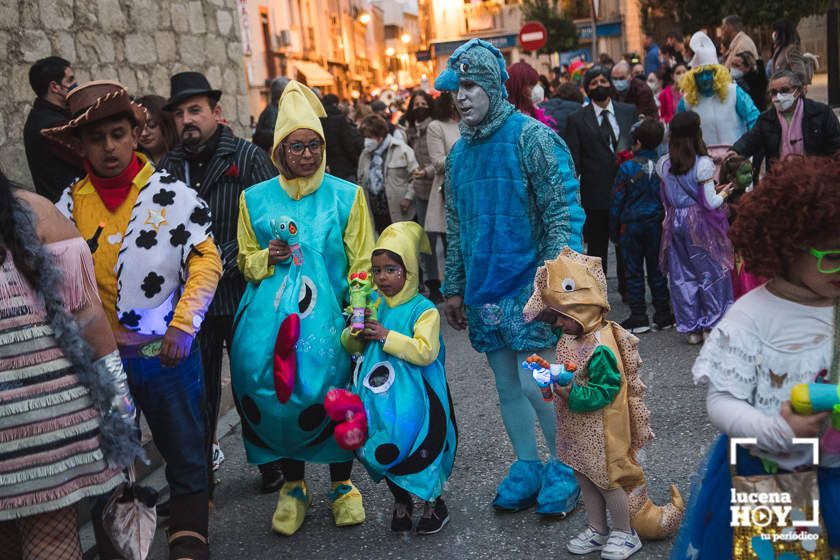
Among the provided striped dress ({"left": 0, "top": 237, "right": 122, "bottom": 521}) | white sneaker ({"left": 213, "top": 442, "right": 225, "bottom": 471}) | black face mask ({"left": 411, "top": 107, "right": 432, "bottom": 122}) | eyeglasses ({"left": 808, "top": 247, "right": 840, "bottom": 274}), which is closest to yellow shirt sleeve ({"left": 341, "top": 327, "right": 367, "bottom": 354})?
striped dress ({"left": 0, "top": 237, "right": 122, "bottom": 521})

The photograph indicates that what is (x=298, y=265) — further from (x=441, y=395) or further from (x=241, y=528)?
(x=241, y=528)

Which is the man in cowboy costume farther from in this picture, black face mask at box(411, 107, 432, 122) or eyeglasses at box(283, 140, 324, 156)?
black face mask at box(411, 107, 432, 122)

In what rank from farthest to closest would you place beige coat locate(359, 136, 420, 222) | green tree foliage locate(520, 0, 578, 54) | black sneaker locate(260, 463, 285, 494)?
green tree foliage locate(520, 0, 578, 54), beige coat locate(359, 136, 420, 222), black sneaker locate(260, 463, 285, 494)

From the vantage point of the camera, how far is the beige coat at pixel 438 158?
8.95m

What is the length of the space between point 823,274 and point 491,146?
201cm

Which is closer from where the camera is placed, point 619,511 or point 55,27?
point 619,511

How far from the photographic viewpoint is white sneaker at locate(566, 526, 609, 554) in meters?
3.91

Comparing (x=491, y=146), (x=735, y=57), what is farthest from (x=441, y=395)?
(x=735, y=57)

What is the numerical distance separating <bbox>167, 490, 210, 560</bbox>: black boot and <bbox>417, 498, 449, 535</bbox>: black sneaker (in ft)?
3.13

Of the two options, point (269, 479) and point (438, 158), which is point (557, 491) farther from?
point (438, 158)

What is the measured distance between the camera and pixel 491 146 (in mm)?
4293

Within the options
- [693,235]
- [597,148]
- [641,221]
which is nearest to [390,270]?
[693,235]

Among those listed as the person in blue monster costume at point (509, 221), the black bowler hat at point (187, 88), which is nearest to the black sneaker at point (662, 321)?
the person in blue monster costume at point (509, 221)

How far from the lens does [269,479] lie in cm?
511
